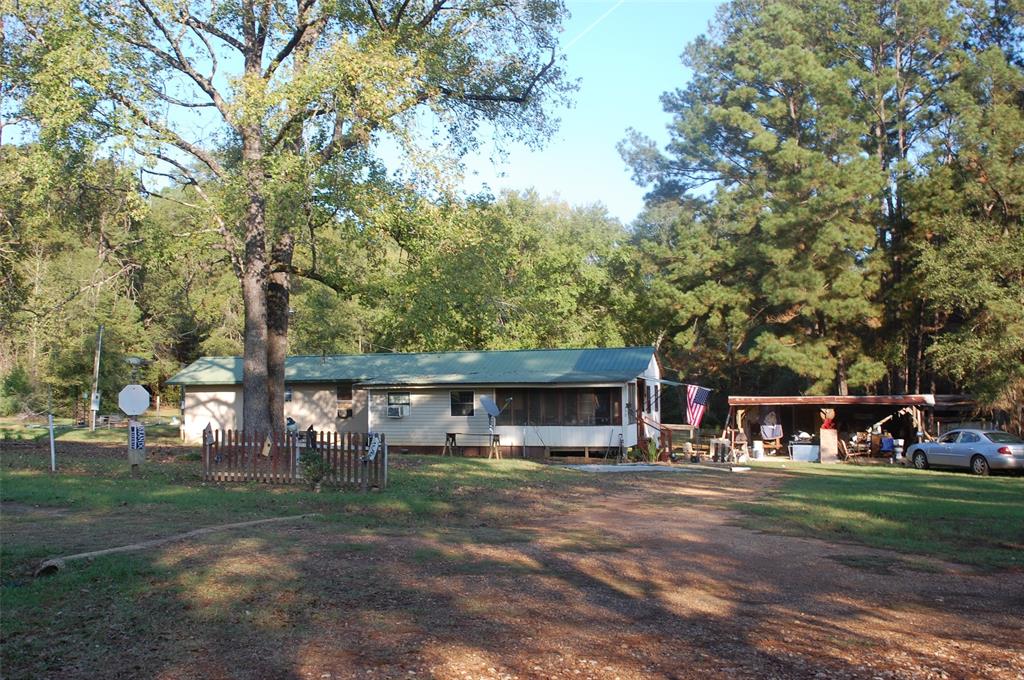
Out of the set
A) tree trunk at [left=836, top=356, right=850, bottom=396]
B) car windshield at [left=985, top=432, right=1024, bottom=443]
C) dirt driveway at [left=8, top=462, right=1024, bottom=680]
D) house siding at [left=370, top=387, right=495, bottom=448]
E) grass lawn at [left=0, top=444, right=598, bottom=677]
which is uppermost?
tree trunk at [left=836, top=356, right=850, bottom=396]

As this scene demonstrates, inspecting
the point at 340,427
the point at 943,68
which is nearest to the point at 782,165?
the point at 943,68

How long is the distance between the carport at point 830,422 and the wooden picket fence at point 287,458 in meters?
18.9

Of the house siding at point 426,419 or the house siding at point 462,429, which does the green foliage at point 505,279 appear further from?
the house siding at point 462,429

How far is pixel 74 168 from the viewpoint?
1861 cm

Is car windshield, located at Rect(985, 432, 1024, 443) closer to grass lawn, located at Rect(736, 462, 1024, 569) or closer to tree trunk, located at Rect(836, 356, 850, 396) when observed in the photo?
grass lawn, located at Rect(736, 462, 1024, 569)

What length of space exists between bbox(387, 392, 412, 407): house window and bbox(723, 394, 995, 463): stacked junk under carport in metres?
11.2

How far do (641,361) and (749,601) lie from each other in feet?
72.7

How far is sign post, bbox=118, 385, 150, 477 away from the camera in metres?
17.2

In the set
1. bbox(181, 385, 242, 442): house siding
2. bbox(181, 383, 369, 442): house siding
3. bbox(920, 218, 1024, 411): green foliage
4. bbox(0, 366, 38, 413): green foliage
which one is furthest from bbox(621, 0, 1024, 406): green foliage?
bbox(0, 366, 38, 413): green foliage

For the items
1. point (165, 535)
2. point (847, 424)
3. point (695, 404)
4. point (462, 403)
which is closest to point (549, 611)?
point (165, 535)

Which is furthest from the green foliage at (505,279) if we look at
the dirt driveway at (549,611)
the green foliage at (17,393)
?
the green foliage at (17,393)

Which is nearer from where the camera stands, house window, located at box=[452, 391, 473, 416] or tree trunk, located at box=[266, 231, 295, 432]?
tree trunk, located at box=[266, 231, 295, 432]

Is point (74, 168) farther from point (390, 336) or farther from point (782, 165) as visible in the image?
point (782, 165)

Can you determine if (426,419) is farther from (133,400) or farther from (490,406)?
(133,400)
